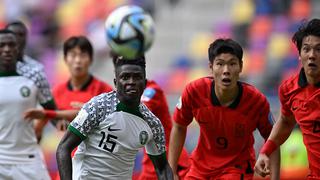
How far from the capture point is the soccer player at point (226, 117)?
6.82 m

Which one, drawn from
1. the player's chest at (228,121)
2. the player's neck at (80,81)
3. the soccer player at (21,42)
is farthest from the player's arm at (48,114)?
the player's chest at (228,121)

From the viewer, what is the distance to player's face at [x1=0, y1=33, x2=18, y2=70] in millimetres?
7941

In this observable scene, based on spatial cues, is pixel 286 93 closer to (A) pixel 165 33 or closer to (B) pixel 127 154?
(B) pixel 127 154

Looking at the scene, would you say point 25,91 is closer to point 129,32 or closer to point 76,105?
point 76,105

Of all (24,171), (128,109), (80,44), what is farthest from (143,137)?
(80,44)

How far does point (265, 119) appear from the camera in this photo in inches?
273

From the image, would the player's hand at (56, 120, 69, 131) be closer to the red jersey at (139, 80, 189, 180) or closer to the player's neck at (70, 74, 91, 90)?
the player's neck at (70, 74, 91, 90)

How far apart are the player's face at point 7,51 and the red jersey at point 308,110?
9.22 feet

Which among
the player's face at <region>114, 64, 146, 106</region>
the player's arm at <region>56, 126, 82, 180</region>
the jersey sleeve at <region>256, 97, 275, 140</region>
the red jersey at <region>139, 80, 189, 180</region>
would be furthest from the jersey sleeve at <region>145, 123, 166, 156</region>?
the red jersey at <region>139, 80, 189, 180</region>

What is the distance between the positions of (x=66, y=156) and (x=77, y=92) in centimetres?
291

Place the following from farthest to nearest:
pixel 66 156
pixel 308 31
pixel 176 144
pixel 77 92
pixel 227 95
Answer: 1. pixel 77 92
2. pixel 176 144
3. pixel 227 95
4. pixel 308 31
5. pixel 66 156

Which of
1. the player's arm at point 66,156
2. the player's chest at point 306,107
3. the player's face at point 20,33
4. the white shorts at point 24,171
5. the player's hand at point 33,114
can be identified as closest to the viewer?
the player's arm at point 66,156

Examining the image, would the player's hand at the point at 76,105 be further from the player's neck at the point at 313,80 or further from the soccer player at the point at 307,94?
the player's neck at the point at 313,80

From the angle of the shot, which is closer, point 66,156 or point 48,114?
A: point 66,156
